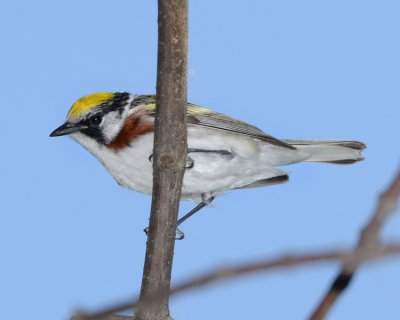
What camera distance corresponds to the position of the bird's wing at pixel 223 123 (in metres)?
5.90

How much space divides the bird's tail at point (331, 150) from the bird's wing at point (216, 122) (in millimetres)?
311

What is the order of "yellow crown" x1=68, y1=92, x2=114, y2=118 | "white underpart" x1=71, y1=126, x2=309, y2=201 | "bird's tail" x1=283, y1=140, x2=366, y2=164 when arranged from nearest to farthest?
"white underpart" x1=71, y1=126, x2=309, y2=201
"yellow crown" x1=68, y1=92, x2=114, y2=118
"bird's tail" x1=283, y1=140, x2=366, y2=164

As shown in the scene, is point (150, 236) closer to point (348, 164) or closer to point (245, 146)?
point (245, 146)

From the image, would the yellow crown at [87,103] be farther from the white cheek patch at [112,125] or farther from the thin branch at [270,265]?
the thin branch at [270,265]

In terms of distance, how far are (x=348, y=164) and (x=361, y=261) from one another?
5.98 meters

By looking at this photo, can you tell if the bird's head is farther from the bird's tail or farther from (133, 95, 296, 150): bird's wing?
the bird's tail

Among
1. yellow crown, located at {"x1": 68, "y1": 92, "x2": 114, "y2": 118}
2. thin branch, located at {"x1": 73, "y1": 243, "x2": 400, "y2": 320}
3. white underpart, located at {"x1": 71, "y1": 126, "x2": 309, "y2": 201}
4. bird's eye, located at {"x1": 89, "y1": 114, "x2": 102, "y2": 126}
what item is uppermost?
thin branch, located at {"x1": 73, "y1": 243, "x2": 400, "y2": 320}

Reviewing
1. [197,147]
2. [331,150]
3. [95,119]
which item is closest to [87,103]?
[95,119]

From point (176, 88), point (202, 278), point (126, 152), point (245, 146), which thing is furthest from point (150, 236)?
point (202, 278)

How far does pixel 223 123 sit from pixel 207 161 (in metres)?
0.44

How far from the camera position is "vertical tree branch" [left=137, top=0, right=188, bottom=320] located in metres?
2.89

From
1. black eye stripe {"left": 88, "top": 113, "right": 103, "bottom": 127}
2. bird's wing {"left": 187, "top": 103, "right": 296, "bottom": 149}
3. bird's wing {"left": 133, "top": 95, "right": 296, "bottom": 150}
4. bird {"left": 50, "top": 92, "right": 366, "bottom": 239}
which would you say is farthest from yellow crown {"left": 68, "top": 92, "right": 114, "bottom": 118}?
bird's wing {"left": 187, "top": 103, "right": 296, "bottom": 149}

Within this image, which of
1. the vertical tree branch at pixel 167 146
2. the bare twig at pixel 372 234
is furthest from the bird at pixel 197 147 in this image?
the bare twig at pixel 372 234

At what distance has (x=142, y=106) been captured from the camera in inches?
232
